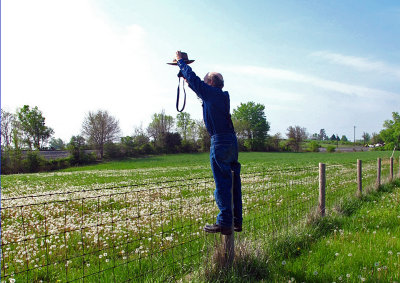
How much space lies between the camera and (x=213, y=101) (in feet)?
11.4

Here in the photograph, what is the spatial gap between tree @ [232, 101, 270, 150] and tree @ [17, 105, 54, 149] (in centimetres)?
5064

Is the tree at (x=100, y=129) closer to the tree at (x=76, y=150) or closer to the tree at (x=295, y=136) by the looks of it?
the tree at (x=76, y=150)

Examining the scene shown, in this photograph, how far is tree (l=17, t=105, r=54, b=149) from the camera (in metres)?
59.1

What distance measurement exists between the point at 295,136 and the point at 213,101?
9823cm

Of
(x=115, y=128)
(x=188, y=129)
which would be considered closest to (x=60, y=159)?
(x=115, y=128)

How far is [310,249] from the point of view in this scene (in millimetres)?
4566

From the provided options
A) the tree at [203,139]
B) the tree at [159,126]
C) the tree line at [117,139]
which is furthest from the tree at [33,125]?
the tree at [203,139]

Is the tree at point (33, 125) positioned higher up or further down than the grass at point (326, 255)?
higher up

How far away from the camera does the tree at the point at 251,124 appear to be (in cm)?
8838

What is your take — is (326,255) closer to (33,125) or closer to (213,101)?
→ (213,101)

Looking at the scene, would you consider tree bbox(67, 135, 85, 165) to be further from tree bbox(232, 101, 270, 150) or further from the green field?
tree bbox(232, 101, 270, 150)

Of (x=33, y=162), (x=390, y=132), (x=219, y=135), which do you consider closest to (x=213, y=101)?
(x=219, y=135)

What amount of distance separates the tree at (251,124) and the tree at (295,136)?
8408 millimetres

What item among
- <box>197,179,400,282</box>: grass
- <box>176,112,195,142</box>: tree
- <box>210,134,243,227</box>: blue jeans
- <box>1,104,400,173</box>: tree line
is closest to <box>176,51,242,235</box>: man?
<box>210,134,243,227</box>: blue jeans
